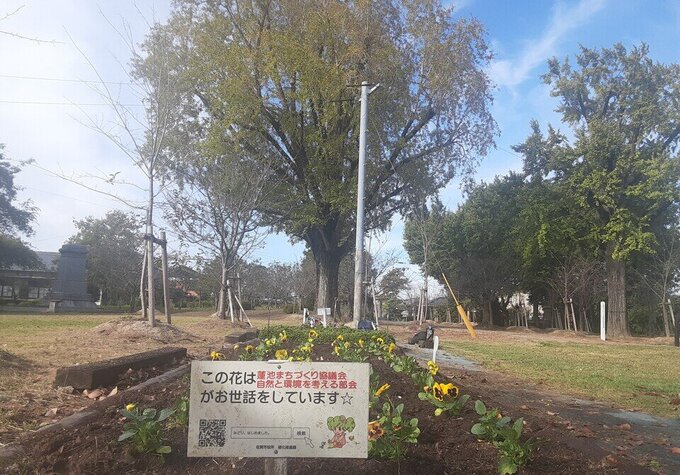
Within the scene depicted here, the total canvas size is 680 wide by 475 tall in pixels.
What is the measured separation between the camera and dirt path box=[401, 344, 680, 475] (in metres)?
4.13

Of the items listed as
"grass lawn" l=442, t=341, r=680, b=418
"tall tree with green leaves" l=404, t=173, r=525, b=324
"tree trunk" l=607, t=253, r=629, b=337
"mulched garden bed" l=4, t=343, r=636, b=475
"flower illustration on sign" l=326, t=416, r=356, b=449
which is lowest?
"grass lawn" l=442, t=341, r=680, b=418

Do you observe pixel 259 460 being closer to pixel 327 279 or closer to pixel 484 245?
pixel 327 279

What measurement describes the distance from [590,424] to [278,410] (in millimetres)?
4261

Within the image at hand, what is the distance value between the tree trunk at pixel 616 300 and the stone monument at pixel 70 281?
87.4 ft

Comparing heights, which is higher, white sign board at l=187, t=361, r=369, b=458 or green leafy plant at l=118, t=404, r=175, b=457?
white sign board at l=187, t=361, r=369, b=458

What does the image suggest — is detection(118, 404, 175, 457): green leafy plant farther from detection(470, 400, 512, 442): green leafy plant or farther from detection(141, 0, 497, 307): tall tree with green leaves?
detection(141, 0, 497, 307): tall tree with green leaves

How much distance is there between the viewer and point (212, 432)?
279 cm

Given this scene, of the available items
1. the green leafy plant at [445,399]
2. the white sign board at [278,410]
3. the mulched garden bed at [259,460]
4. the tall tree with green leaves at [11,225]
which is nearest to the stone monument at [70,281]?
the tall tree with green leaves at [11,225]

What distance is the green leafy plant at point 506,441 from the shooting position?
3.16 meters

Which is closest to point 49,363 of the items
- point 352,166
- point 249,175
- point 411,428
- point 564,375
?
point 411,428

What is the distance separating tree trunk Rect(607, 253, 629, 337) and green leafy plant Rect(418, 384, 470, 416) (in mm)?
26791

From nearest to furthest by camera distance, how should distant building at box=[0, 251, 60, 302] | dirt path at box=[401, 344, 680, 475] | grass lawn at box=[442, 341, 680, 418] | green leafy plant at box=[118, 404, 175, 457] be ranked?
green leafy plant at box=[118, 404, 175, 457] → dirt path at box=[401, 344, 680, 475] → grass lawn at box=[442, 341, 680, 418] → distant building at box=[0, 251, 60, 302]

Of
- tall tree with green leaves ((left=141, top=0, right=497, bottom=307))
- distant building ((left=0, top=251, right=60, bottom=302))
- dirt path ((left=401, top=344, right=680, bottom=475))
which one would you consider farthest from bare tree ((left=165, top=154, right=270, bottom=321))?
distant building ((left=0, top=251, right=60, bottom=302))

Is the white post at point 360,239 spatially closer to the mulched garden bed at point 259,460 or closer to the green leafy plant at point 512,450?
the mulched garden bed at point 259,460
